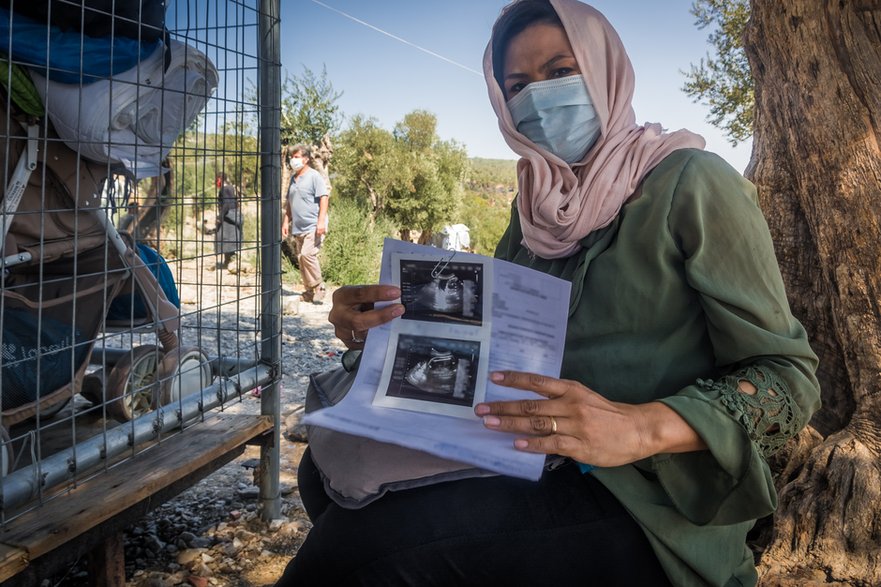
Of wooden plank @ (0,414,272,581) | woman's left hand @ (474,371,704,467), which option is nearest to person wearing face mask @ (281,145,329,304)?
wooden plank @ (0,414,272,581)

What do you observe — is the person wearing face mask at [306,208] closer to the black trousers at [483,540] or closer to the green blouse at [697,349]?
the green blouse at [697,349]

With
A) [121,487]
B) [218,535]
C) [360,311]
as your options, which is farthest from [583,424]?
[218,535]

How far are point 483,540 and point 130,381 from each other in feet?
7.02

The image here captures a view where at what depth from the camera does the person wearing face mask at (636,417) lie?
1.21m

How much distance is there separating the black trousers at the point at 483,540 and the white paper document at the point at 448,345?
15cm

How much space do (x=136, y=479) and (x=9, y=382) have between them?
66 cm

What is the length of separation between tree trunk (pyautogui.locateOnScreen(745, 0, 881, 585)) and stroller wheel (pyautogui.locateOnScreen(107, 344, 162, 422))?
2.43 metres

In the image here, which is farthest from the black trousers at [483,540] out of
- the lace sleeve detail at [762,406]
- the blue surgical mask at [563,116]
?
the blue surgical mask at [563,116]

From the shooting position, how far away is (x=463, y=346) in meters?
1.39

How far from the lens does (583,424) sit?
116 centimetres

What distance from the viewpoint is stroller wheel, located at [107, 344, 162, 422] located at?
2705mm

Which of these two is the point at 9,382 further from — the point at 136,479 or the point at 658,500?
the point at 658,500

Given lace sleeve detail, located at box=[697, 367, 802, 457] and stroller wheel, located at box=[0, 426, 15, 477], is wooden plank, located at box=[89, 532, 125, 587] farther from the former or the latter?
lace sleeve detail, located at box=[697, 367, 802, 457]

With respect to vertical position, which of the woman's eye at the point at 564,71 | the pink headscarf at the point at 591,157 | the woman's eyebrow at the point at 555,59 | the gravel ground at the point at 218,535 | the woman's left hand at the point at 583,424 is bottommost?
the gravel ground at the point at 218,535
